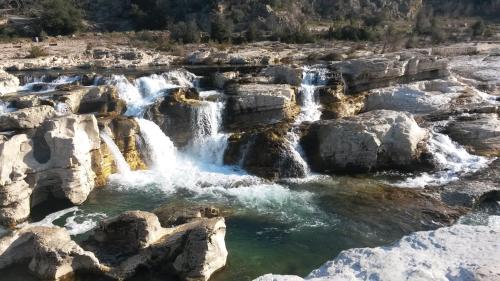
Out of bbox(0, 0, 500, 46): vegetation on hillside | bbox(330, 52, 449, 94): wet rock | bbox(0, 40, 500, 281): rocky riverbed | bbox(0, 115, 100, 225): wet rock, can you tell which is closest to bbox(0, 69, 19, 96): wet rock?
bbox(0, 40, 500, 281): rocky riverbed

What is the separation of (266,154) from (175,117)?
4010mm

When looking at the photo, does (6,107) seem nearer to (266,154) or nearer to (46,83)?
(46,83)

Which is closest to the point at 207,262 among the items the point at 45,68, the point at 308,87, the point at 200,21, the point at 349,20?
the point at 308,87

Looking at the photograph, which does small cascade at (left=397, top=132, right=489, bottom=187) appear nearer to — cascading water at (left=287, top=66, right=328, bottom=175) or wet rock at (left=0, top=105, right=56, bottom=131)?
cascading water at (left=287, top=66, right=328, bottom=175)

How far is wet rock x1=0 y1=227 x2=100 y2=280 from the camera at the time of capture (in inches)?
411

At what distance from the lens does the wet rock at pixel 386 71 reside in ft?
74.4

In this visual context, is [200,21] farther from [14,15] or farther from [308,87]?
[308,87]

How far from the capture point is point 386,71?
22609 millimetres

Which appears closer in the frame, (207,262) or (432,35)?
(207,262)

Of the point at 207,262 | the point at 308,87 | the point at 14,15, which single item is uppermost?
the point at 14,15

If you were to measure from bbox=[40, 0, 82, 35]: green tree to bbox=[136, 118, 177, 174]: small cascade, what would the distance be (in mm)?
30586

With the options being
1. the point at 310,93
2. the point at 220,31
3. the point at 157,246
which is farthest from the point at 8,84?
the point at 220,31

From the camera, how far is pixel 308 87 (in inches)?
858

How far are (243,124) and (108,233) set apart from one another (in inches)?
357
